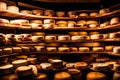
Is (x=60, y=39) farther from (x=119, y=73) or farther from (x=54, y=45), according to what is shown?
(x=119, y=73)

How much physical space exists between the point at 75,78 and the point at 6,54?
5.30 ft

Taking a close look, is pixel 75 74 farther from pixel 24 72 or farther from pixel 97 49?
pixel 97 49

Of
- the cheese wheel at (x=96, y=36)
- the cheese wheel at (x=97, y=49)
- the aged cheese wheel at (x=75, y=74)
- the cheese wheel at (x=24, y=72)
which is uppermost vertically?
the cheese wheel at (x=96, y=36)

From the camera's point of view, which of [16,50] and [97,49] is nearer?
[16,50]

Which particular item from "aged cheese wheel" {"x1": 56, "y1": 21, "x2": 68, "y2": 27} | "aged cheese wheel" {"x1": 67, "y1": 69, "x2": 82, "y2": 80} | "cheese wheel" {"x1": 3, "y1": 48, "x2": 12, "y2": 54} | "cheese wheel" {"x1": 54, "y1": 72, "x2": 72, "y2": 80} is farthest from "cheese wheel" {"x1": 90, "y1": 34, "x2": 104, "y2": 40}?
"cheese wheel" {"x1": 3, "y1": 48, "x2": 12, "y2": 54}

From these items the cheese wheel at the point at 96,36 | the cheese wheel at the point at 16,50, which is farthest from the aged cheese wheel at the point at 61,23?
the cheese wheel at the point at 16,50

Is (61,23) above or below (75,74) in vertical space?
above

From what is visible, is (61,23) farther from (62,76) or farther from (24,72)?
(24,72)

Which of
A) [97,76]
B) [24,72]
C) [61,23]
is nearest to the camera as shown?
[24,72]

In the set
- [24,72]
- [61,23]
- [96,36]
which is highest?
[61,23]

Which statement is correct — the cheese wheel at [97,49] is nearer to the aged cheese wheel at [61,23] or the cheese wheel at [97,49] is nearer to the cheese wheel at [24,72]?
the aged cheese wheel at [61,23]

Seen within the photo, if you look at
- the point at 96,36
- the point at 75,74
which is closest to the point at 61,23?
the point at 96,36

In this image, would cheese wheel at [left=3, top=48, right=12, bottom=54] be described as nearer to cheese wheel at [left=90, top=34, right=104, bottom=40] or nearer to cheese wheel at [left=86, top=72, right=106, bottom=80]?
cheese wheel at [left=86, top=72, right=106, bottom=80]

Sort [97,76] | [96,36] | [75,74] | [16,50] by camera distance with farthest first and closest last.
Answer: [96,36]
[16,50]
[75,74]
[97,76]
